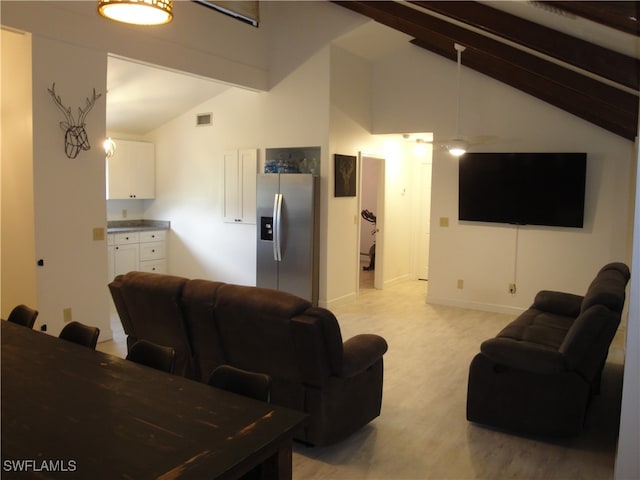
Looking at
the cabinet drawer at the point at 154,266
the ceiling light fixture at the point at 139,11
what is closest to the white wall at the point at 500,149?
the cabinet drawer at the point at 154,266

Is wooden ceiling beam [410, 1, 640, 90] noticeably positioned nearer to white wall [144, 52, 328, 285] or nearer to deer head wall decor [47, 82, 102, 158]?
white wall [144, 52, 328, 285]

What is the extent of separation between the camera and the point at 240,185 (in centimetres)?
785

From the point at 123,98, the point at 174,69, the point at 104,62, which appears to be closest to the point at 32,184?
the point at 104,62

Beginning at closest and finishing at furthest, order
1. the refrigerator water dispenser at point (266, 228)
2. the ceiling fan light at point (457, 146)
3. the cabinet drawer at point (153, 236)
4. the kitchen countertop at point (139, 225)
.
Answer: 1. the ceiling fan light at point (457, 146)
2. the refrigerator water dispenser at point (266, 228)
3. the cabinet drawer at point (153, 236)
4. the kitchen countertop at point (139, 225)

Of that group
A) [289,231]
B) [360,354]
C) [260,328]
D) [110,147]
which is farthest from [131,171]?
[360,354]

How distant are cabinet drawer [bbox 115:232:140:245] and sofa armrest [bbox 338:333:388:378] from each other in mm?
5371

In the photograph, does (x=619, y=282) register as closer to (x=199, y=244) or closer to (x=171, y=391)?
(x=171, y=391)

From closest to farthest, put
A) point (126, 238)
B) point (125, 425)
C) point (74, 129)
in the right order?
point (125, 425) → point (74, 129) → point (126, 238)

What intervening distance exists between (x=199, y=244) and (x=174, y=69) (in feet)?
9.90

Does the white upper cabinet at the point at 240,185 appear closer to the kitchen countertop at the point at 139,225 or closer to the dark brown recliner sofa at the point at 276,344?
the kitchen countertop at the point at 139,225

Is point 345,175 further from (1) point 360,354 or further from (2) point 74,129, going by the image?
(1) point 360,354

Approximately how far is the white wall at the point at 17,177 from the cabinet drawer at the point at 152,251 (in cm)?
311

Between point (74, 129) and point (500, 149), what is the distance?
5.00 m

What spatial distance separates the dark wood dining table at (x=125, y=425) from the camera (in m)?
1.64
